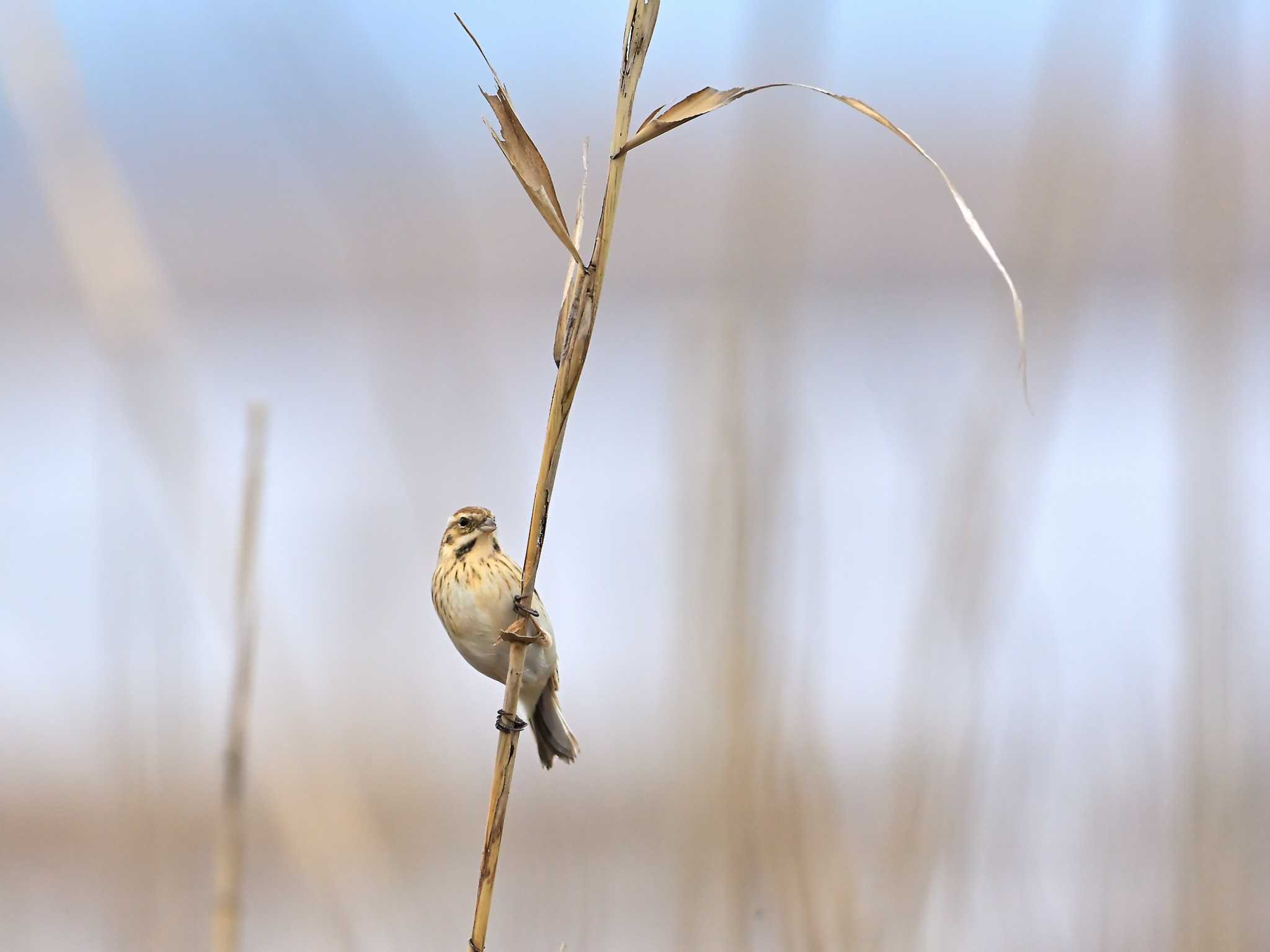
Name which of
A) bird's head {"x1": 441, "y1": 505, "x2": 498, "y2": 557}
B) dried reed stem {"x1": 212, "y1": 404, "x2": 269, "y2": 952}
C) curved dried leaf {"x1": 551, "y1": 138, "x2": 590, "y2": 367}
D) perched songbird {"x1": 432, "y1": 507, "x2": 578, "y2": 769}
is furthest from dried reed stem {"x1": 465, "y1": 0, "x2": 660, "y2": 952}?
bird's head {"x1": 441, "y1": 505, "x2": 498, "y2": 557}

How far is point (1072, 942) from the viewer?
6.12ft

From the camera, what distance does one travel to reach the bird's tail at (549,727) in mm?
2314

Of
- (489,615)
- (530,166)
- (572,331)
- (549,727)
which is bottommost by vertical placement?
(549,727)

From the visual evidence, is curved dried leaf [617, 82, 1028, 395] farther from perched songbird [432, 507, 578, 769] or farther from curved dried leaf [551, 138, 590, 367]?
perched songbird [432, 507, 578, 769]

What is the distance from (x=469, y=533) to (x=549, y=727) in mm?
374

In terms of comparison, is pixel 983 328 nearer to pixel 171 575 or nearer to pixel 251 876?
pixel 171 575

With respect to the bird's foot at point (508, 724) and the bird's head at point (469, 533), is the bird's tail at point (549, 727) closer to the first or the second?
the bird's head at point (469, 533)

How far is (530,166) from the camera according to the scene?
1.04 m

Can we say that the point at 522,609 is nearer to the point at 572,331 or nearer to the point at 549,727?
the point at 572,331

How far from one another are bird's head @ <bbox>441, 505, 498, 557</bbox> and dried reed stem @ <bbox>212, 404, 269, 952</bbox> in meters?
0.89

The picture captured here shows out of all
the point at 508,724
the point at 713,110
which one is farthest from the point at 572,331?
the point at 508,724

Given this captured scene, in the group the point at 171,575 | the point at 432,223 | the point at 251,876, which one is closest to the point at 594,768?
the point at 171,575

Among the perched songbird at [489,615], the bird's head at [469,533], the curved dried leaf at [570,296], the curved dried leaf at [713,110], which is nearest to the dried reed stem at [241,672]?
the curved dried leaf at [570,296]

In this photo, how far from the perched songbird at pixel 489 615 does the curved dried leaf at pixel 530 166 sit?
1025 mm
